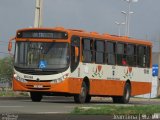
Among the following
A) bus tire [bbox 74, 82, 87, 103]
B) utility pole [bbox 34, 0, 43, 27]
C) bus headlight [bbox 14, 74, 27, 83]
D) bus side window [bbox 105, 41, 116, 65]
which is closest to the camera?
bus headlight [bbox 14, 74, 27, 83]

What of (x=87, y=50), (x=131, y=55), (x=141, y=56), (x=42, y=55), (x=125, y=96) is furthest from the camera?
(x=141, y=56)

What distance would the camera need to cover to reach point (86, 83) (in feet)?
103

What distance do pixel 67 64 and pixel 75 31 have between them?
1917 millimetres

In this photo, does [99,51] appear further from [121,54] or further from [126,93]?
[126,93]

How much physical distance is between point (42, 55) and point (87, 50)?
2775mm

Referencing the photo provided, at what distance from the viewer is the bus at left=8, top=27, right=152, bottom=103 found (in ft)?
95.2

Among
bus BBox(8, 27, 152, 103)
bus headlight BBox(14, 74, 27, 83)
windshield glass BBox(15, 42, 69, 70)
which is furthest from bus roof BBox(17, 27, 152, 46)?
bus headlight BBox(14, 74, 27, 83)

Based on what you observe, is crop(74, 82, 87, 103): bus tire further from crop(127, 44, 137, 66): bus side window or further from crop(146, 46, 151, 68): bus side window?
crop(146, 46, 151, 68): bus side window

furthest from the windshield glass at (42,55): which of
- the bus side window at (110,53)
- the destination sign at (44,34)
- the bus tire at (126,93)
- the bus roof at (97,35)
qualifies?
the bus tire at (126,93)

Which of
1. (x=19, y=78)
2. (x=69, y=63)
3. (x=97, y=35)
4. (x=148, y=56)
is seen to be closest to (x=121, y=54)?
(x=97, y=35)

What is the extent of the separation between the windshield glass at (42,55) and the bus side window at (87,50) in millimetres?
1664

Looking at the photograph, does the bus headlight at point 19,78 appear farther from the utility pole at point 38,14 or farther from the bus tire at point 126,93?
the utility pole at point 38,14

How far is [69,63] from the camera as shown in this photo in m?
29.3

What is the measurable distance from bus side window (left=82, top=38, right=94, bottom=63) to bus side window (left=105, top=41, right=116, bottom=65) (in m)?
1.45
